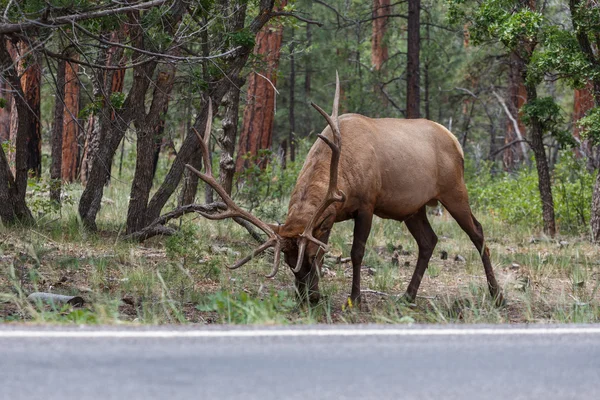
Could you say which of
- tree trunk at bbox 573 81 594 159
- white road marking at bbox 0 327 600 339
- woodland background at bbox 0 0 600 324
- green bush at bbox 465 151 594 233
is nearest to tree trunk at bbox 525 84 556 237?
woodland background at bbox 0 0 600 324

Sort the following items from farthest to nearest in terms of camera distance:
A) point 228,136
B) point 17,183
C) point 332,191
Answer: point 228,136 < point 17,183 < point 332,191

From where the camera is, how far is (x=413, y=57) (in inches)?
686

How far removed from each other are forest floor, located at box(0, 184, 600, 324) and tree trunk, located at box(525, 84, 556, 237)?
1.74 meters

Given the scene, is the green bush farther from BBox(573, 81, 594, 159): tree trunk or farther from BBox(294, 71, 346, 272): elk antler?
BBox(294, 71, 346, 272): elk antler

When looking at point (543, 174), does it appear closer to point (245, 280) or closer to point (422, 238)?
point (422, 238)

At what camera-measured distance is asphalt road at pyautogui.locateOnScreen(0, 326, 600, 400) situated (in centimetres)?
330

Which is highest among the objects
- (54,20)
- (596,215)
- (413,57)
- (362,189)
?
(413,57)

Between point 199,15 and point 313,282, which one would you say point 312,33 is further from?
point 313,282

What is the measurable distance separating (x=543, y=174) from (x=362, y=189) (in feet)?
25.3

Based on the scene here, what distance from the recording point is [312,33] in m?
32.1

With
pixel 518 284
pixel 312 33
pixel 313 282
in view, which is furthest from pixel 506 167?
pixel 313 282

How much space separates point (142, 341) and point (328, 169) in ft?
16.3

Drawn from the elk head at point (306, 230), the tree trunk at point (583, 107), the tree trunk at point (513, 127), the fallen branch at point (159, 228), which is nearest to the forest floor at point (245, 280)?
the fallen branch at point (159, 228)

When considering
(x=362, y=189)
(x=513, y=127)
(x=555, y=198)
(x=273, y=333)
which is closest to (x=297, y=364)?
(x=273, y=333)
